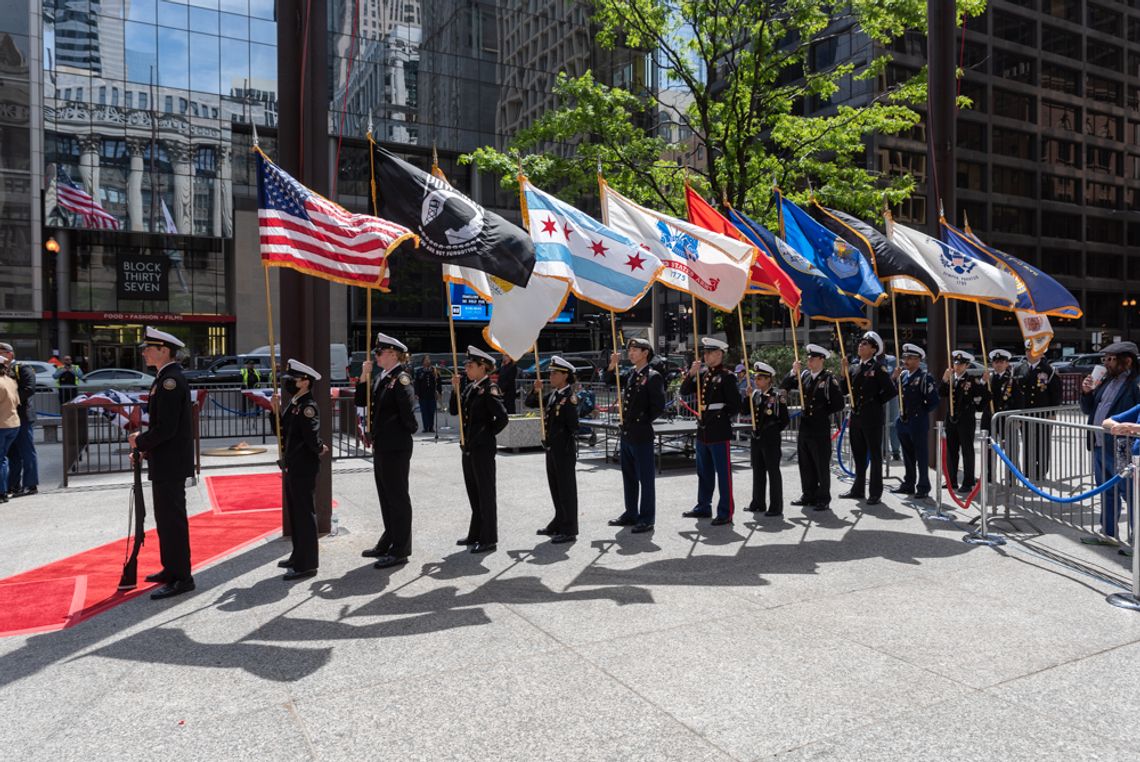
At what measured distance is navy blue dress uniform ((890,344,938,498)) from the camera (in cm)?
1074

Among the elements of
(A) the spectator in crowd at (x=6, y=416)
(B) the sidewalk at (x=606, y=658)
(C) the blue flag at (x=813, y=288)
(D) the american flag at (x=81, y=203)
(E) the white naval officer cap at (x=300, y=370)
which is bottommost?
(B) the sidewalk at (x=606, y=658)

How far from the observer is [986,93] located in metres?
59.5

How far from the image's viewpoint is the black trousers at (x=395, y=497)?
752cm

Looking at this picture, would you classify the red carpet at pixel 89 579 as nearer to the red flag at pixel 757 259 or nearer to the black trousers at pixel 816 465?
the red flag at pixel 757 259

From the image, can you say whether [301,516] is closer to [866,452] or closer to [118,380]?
[866,452]

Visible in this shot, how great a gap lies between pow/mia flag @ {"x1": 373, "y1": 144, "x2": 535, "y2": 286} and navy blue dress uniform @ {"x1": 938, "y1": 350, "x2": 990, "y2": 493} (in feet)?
23.1

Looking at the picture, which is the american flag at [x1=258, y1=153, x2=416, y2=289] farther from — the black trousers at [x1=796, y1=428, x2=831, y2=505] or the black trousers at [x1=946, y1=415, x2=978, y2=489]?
the black trousers at [x1=946, y1=415, x2=978, y2=489]

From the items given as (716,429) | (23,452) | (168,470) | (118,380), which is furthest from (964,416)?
(118,380)

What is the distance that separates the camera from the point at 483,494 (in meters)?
8.05

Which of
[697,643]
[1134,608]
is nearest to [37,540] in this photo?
→ [697,643]

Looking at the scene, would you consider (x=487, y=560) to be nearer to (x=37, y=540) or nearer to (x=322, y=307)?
(x=322, y=307)

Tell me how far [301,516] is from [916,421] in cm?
787

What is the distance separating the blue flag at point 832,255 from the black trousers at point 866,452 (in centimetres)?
163

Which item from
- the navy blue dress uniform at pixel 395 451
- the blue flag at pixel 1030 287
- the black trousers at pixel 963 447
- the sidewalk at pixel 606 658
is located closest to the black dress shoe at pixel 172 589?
the sidewalk at pixel 606 658
